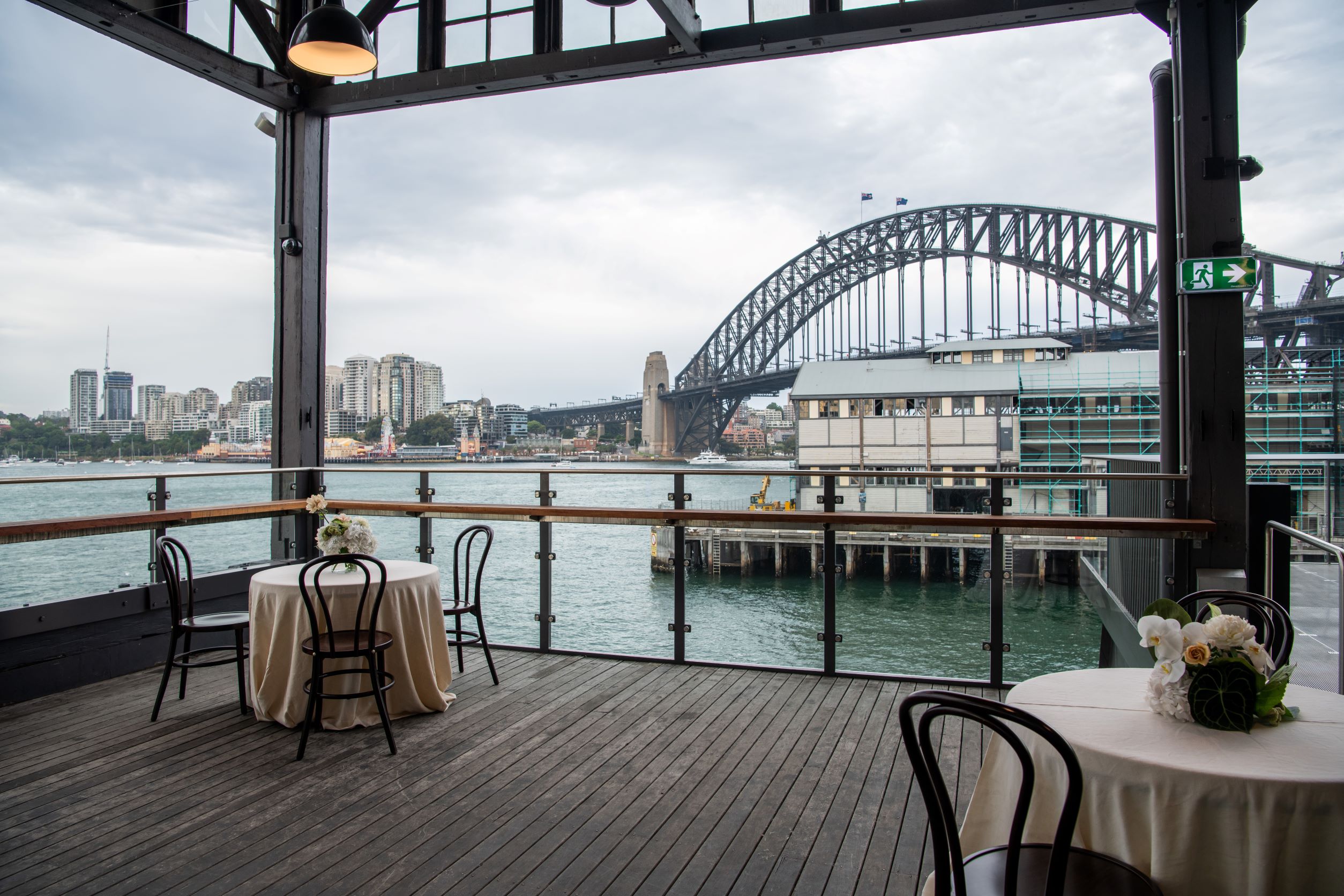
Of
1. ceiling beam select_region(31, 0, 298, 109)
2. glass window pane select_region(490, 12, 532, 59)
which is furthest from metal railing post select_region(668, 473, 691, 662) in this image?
ceiling beam select_region(31, 0, 298, 109)

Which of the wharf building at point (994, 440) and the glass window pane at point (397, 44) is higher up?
the glass window pane at point (397, 44)

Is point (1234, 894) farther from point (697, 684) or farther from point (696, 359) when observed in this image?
point (696, 359)

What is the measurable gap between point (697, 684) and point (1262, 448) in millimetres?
15223

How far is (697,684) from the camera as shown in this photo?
3.42 m

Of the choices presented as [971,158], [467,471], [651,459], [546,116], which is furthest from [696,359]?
[467,471]

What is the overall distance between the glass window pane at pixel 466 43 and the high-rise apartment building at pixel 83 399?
403 cm

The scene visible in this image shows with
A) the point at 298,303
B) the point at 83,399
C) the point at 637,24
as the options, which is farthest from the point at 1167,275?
the point at 83,399

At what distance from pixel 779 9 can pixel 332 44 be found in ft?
7.39

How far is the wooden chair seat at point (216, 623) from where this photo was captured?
298cm

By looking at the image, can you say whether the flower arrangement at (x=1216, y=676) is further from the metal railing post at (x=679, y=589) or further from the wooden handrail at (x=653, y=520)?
the metal railing post at (x=679, y=589)

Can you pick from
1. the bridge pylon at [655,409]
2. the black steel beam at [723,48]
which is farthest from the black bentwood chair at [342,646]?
the bridge pylon at [655,409]

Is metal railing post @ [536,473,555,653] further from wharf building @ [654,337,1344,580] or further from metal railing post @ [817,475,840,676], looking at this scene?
metal railing post @ [817,475,840,676]

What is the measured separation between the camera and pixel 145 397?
6.93m

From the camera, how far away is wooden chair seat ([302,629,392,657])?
2652mm
